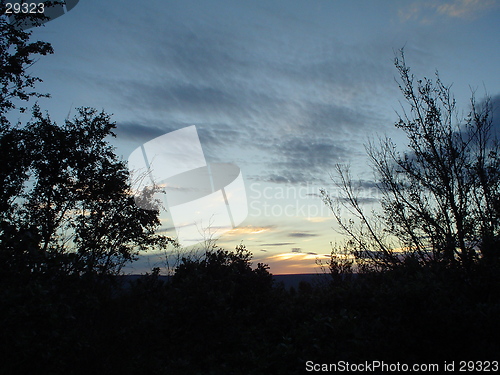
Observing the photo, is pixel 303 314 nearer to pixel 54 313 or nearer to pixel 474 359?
pixel 474 359

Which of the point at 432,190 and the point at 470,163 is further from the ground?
the point at 470,163

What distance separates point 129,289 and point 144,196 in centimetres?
1358

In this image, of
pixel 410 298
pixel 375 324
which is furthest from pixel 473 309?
pixel 375 324

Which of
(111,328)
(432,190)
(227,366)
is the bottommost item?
(227,366)

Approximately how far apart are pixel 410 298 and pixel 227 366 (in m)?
3.58

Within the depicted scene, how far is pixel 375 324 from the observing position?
5.80 m

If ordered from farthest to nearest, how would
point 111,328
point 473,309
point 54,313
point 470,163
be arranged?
1. point 470,163
2. point 111,328
3. point 473,309
4. point 54,313

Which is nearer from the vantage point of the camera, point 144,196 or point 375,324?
point 375,324

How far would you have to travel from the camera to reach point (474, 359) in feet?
16.3

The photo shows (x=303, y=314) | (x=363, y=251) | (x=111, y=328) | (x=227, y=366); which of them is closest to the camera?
(x=227, y=366)

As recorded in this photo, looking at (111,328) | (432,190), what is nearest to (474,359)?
(432,190)

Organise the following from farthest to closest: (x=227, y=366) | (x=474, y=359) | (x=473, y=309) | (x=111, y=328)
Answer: (x=111, y=328) < (x=227, y=366) < (x=473, y=309) < (x=474, y=359)

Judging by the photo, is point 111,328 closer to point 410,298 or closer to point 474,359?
point 410,298

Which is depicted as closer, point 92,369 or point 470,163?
point 92,369
